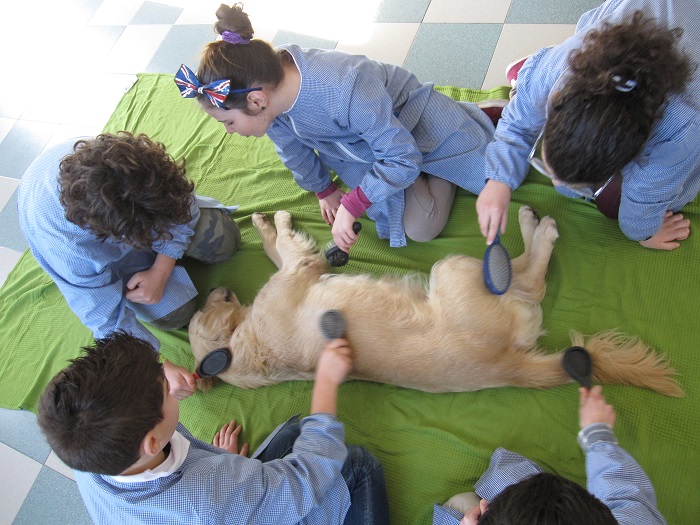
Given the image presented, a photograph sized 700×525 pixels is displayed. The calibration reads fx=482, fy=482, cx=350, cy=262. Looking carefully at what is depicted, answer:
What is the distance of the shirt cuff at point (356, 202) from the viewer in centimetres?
179

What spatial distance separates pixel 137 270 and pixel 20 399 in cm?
89

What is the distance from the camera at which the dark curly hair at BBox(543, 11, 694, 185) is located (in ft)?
3.83

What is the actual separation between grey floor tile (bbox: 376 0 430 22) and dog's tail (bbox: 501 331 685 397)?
2.22 m

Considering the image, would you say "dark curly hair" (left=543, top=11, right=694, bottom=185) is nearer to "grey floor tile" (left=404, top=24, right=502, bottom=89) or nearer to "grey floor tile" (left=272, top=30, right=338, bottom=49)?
"grey floor tile" (left=404, top=24, right=502, bottom=89)

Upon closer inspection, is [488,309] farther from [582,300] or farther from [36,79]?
[36,79]

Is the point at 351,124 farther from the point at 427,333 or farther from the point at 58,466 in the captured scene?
the point at 58,466

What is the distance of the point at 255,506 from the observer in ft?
4.06

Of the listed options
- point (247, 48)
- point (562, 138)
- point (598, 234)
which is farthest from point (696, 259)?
point (247, 48)

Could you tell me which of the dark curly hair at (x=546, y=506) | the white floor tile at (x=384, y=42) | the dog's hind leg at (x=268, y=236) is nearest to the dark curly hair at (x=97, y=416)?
the dark curly hair at (x=546, y=506)

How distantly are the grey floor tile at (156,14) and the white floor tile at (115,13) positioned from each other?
0.07 m

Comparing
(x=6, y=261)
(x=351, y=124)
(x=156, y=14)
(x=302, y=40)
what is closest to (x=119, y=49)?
(x=156, y=14)

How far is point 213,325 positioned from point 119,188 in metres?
0.67

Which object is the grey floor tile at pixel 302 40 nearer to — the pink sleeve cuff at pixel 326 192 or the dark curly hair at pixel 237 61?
the pink sleeve cuff at pixel 326 192

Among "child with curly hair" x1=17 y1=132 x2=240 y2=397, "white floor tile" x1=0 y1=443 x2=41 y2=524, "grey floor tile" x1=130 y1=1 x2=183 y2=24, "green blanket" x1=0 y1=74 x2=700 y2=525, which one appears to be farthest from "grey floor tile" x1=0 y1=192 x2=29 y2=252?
"grey floor tile" x1=130 y1=1 x2=183 y2=24
